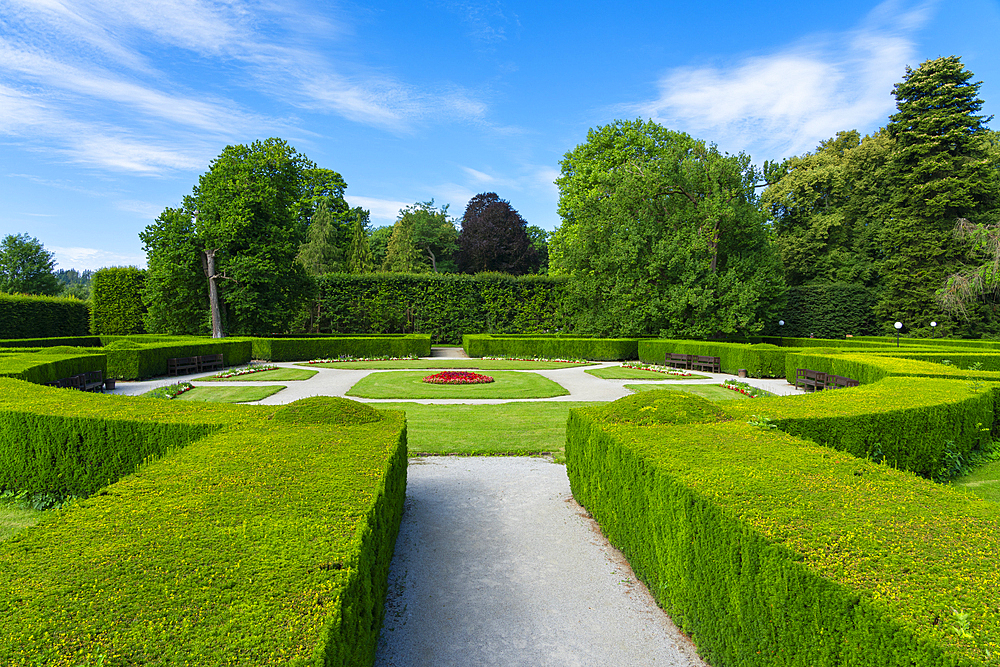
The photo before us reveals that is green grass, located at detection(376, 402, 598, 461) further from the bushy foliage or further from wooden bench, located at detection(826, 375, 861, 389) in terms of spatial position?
the bushy foliage

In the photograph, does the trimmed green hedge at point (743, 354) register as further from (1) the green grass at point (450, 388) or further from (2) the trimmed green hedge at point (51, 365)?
(2) the trimmed green hedge at point (51, 365)

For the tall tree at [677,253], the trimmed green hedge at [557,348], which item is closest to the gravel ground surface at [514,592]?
the trimmed green hedge at [557,348]

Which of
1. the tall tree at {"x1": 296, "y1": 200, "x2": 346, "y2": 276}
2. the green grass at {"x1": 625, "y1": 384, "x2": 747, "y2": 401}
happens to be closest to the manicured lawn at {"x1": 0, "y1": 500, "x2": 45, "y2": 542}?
the green grass at {"x1": 625, "y1": 384, "x2": 747, "y2": 401}

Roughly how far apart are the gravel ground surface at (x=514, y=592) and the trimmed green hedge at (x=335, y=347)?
20.5m

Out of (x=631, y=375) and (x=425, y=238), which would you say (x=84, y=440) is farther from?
(x=425, y=238)

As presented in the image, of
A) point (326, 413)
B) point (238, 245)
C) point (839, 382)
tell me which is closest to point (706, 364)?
point (839, 382)

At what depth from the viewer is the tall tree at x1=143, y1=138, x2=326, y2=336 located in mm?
27859

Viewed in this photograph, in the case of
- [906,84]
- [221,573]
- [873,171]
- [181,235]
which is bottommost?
[221,573]

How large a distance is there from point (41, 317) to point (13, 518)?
3124cm

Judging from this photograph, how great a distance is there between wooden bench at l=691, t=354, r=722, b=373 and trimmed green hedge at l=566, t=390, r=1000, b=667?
1718 cm

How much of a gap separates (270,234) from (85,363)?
53.0ft

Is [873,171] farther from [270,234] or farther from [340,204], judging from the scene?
[340,204]

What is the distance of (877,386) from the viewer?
9.20 metres

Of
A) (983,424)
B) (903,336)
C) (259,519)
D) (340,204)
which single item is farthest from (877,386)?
(340,204)
